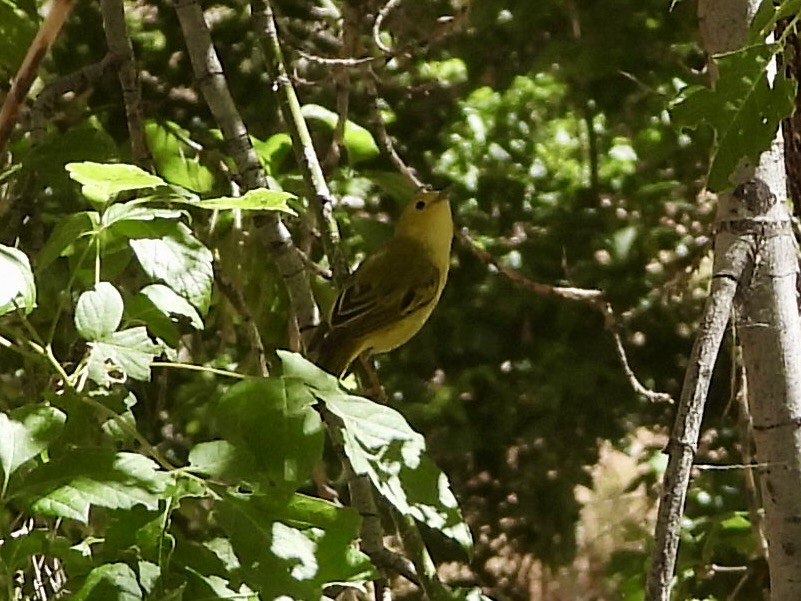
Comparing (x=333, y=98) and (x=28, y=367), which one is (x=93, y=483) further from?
(x=333, y=98)

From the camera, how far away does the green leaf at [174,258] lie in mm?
700

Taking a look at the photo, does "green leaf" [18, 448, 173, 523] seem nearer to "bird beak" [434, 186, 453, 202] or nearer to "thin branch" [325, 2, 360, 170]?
"thin branch" [325, 2, 360, 170]

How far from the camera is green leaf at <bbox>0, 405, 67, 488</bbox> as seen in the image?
22.3 inches

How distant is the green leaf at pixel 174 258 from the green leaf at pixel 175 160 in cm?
44

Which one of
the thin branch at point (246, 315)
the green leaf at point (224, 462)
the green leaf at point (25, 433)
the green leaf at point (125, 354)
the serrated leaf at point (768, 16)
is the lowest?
the thin branch at point (246, 315)

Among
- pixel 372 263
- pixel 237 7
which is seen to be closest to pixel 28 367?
pixel 372 263

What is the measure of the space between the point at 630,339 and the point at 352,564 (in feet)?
3.61

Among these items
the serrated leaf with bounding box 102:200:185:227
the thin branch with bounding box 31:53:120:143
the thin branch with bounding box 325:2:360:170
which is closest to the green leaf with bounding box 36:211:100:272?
the serrated leaf with bounding box 102:200:185:227

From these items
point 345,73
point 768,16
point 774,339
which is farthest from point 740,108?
point 345,73

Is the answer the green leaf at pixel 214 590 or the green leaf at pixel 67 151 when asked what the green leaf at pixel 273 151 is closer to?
the green leaf at pixel 67 151

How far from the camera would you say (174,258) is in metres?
0.71

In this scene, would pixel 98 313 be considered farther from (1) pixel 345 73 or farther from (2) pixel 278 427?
(1) pixel 345 73

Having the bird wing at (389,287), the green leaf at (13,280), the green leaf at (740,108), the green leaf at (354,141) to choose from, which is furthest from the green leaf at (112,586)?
the green leaf at (354,141)

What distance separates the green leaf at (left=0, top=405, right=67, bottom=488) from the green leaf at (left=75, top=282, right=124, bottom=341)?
0.17 feet
